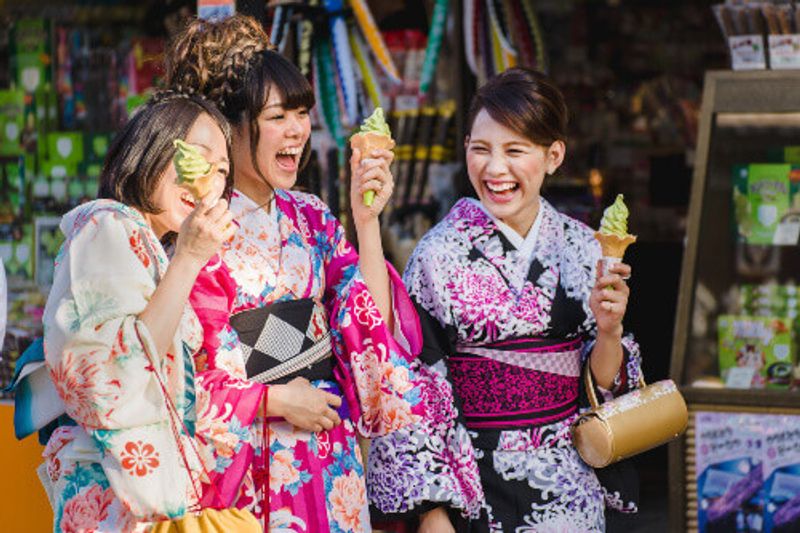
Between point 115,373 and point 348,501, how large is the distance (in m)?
0.85

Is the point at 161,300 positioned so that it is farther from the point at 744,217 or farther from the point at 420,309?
the point at 744,217

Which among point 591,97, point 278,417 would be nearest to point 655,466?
point 591,97

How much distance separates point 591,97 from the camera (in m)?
8.85

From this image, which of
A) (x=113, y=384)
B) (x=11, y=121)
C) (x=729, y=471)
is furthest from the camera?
(x=11, y=121)

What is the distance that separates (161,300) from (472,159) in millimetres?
1257

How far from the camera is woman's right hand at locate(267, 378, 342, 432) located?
3.54 metres

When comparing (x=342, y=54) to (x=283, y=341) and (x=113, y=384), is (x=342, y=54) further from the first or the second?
(x=113, y=384)

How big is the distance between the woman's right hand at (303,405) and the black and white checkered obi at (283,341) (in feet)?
0.15

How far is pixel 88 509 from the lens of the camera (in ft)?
10.3

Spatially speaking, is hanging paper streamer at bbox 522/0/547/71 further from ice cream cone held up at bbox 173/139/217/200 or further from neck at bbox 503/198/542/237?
ice cream cone held up at bbox 173/139/217/200

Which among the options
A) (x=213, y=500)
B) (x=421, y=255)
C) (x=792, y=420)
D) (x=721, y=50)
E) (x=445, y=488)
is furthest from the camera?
(x=721, y=50)

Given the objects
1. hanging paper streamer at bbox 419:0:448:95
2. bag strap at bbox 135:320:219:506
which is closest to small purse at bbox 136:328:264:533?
bag strap at bbox 135:320:219:506

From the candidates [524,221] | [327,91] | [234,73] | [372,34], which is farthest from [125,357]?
[372,34]

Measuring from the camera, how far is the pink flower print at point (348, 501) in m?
3.64
